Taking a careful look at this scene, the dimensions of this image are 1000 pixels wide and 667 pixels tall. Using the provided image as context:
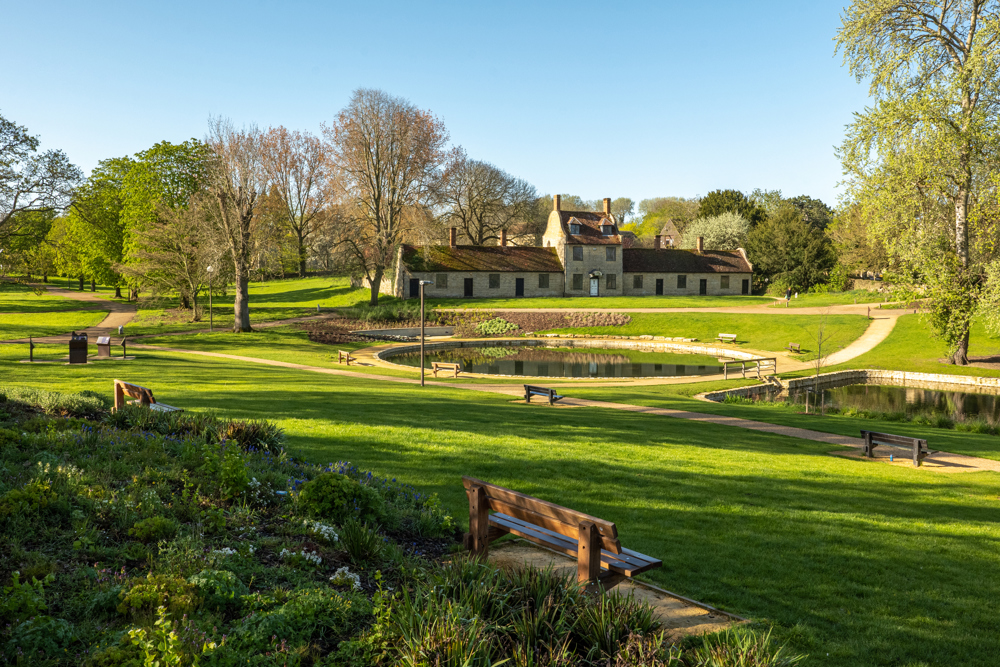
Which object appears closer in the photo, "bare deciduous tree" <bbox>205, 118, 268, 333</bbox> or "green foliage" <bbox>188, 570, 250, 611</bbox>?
"green foliage" <bbox>188, 570, 250, 611</bbox>

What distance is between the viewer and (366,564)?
5703 millimetres

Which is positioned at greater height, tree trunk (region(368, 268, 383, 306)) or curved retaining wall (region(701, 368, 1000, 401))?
tree trunk (region(368, 268, 383, 306))

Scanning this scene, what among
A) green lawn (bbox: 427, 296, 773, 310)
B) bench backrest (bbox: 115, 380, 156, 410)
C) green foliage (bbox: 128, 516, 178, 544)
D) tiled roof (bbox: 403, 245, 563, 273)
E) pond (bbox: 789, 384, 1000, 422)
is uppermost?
tiled roof (bbox: 403, 245, 563, 273)

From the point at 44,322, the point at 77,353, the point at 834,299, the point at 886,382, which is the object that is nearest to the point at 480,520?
the point at 77,353

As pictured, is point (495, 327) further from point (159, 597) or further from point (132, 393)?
point (159, 597)

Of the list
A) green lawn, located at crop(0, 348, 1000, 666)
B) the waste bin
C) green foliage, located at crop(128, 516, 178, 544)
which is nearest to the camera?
green foliage, located at crop(128, 516, 178, 544)

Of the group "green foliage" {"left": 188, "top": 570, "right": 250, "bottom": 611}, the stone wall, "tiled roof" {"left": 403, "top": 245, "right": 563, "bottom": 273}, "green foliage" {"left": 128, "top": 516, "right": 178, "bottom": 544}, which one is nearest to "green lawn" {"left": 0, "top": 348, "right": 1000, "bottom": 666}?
"green foliage" {"left": 128, "top": 516, "right": 178, "bottom": 544}

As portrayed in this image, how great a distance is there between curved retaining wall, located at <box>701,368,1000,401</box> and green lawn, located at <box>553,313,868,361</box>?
12.4 ft

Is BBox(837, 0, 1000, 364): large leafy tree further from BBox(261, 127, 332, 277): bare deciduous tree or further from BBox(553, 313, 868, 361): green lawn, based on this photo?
BBox(261, 127, 332, 277): bare deciduous tree

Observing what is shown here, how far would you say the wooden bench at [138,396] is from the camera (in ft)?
33.4

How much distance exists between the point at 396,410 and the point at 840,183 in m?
24.4

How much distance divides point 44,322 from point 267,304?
18.1 m

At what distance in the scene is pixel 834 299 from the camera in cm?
5009

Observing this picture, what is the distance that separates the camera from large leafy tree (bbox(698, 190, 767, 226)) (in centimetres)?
7500
